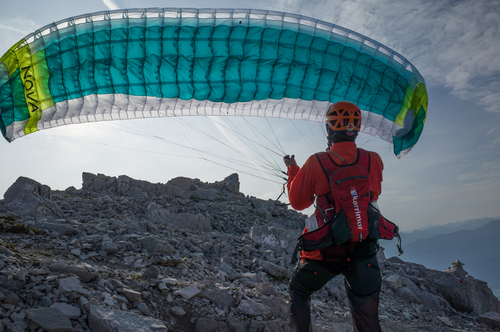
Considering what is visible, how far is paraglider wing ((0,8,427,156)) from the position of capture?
614 centimetres

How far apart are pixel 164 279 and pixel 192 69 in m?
4.43

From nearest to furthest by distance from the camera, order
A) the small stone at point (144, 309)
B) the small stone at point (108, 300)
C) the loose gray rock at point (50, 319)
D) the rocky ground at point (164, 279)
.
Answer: the loose gray rock at point (50, 319)
the rocky ground at point (164, 279)
the small stone at point (108, 300)
the small stone at point (144, 309)

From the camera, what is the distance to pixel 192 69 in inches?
257

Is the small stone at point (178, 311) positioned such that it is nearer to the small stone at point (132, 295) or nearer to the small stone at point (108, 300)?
the small stone at point (132, 295)

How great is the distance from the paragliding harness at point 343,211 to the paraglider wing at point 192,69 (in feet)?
13.5

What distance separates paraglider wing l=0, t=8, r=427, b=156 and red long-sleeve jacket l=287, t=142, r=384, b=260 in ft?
12.5

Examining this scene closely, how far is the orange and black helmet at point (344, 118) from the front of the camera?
8.79ft

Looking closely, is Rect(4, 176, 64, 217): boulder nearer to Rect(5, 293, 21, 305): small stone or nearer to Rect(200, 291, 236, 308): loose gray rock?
Rect(5, 293, 21, 305): small stone

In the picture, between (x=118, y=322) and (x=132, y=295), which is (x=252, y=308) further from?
(x=118, y=322)

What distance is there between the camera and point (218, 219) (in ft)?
41.8

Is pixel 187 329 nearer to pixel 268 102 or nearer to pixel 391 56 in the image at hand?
pixel 268 102

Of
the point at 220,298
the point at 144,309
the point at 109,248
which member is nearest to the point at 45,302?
the point at 144,309

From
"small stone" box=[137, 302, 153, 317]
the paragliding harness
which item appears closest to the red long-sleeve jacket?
the paragliding harness

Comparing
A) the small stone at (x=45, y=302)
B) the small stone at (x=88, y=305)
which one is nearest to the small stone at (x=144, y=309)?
the small stone at (x=88, y=305)
